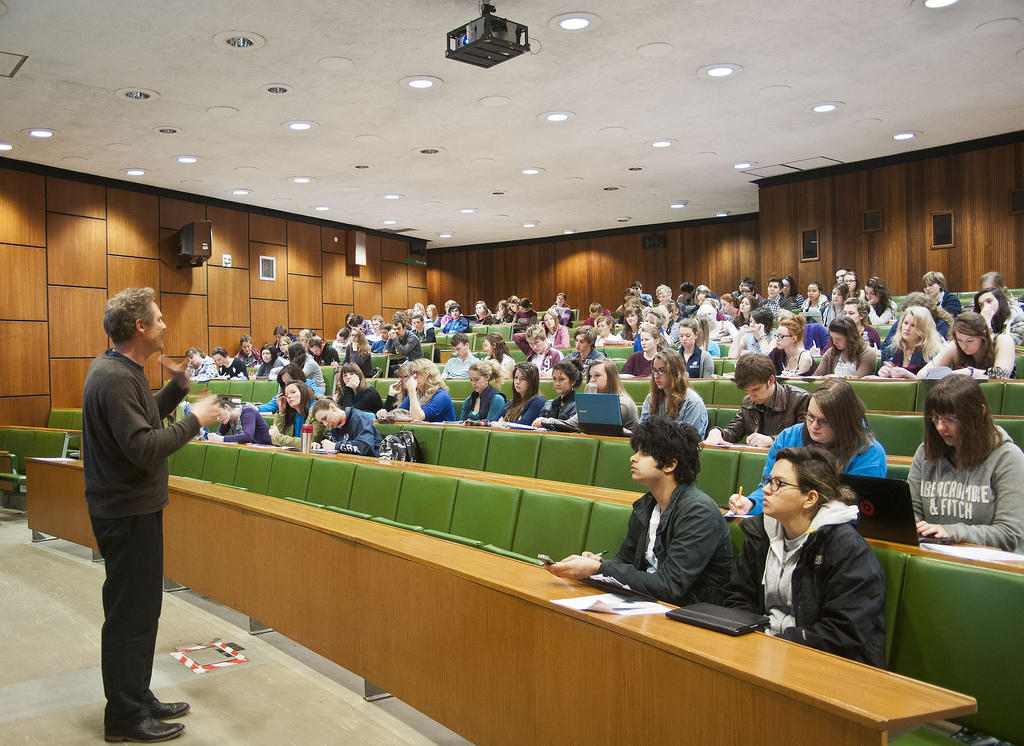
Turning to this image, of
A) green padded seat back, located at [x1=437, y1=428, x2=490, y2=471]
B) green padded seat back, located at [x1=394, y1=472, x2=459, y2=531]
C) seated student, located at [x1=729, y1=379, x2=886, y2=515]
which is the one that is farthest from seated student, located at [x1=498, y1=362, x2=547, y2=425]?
seated student, located at [x1=729, y1=379, x2=886, y2=515]

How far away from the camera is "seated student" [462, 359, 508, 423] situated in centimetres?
536

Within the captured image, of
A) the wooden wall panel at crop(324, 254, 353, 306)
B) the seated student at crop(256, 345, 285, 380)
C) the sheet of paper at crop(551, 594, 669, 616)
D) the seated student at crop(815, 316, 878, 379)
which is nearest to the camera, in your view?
the sheet of paper at crop(551, 594, 669, 616)

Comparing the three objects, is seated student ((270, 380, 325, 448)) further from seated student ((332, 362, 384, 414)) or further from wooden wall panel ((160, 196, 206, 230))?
wooden wall panel ((160, 196, 206, 230))

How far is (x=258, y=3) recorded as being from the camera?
4781mm

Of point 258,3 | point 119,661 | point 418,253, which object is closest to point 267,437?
point 258,3

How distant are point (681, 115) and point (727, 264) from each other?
20.7 feet

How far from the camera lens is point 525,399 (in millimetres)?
5051

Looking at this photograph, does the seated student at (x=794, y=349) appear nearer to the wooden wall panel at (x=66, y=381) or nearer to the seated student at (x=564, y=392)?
the seated student at (x=564, y=392)

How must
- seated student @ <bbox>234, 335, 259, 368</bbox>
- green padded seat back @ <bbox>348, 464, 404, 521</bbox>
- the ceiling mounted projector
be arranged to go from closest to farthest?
green padded seat back @ <bbox>348, 464, 404, 521</bbox> < the ceiling mounted projector < seated student @ <bbox>234, 335, 259, 368</bbox>

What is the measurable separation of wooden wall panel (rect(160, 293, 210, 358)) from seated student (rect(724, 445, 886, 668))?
9488 mm

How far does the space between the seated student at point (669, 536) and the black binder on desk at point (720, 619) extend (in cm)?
27

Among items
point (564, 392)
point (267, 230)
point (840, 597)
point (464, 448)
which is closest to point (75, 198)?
point (267, 230)

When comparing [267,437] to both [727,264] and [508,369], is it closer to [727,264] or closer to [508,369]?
[508,369]

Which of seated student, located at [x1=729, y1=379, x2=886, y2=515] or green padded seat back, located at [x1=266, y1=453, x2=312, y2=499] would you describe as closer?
seated student, located at [x1=729, y1=379, x2=886, y2=515]
